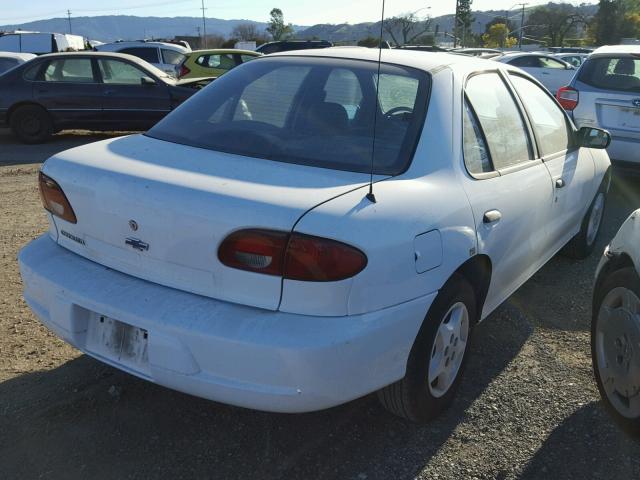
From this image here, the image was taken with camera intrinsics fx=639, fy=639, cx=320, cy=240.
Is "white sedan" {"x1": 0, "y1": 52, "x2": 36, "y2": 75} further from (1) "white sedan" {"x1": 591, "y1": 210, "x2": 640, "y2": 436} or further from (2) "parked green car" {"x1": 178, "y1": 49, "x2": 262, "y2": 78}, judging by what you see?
(1) "white sedan" {"x1": 591, "y1": 210, "x2": 640, "y2": 436}

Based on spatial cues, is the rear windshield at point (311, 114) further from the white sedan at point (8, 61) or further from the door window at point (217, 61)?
the door window at point (217, 61)

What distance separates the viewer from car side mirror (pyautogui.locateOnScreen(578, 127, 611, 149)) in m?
4.35

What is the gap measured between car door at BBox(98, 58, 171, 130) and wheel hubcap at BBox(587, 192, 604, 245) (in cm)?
761

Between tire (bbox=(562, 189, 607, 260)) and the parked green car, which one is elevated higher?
the parked green car

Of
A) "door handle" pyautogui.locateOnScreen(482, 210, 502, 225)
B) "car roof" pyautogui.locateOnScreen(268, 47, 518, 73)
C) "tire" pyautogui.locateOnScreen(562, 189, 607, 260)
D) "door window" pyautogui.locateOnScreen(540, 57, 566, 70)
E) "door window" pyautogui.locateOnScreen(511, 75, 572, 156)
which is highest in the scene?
"car roof" pyautogui.locateOnScreen(268, 47, 518, 73)

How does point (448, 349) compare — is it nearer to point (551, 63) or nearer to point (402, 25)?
point (402, 25)

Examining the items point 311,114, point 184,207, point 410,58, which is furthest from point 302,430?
point 410,58

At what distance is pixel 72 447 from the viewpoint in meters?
2.63

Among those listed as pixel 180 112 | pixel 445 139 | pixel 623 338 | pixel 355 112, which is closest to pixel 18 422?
pixel 180 112

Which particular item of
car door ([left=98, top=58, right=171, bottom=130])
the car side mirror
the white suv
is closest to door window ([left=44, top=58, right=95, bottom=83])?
car door ([left=98, top=58, right=171, bottom=130])

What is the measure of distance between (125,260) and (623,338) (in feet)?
7.06

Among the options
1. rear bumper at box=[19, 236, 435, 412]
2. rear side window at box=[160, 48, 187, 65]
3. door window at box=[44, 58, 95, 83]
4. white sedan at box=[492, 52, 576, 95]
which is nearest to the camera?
rear bumper at box=[19, 236, 435, 412]

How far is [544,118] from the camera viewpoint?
3.97 m

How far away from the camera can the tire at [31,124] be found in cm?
1030
